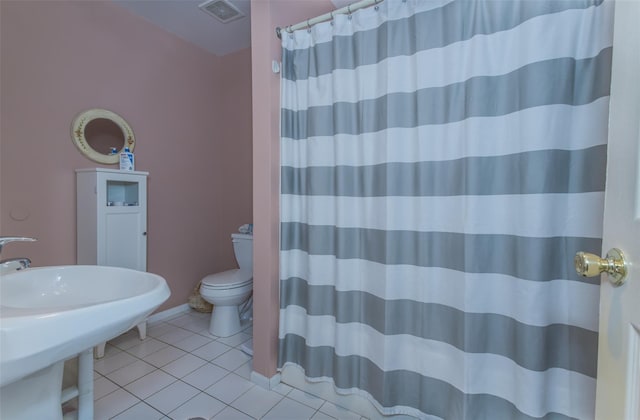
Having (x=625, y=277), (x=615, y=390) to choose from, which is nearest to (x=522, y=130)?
(x=625, y=277)

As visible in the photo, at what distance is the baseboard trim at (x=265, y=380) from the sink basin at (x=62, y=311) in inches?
35.9

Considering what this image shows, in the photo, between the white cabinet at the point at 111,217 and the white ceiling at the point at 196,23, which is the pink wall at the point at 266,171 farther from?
the white cabinet at the point at 111,217

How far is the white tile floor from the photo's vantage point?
4.30ft

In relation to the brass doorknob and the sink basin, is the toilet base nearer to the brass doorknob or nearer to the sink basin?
the sink basin

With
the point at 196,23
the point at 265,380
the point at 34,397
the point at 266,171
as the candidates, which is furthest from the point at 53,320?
the point at 196,23

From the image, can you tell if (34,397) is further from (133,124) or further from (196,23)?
(196,23)

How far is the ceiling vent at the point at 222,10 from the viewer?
1.93 m

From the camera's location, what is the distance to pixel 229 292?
6.38 feet

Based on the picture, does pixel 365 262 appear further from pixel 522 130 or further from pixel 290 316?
pixel 522 130

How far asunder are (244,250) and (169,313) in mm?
886

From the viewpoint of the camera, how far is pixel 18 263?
0.94 m

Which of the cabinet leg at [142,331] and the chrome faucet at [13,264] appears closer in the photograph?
the chrome faucet at [13,264]

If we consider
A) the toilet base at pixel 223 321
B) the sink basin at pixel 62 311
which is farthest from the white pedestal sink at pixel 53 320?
the toilet base at pixel 223 321

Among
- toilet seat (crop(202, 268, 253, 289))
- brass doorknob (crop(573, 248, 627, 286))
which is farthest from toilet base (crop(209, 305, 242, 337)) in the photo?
brass doorknob (crop(573, 248, 627, 286))
